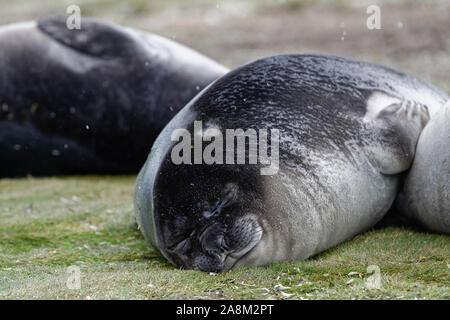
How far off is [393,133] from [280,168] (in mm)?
786

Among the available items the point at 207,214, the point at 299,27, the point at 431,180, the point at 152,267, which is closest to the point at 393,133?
the point at 431,180

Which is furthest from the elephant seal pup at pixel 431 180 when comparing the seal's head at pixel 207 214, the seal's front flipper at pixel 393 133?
the seal's head at pixel 207 214

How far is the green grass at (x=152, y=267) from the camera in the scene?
3.07 metres

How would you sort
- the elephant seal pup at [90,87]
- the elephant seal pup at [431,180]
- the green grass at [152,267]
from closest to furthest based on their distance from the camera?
the green grass at [152,267] → the elephant seal pup at [431,180] → the elephant seal pup at [90,87]

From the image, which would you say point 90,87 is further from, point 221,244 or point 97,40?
point 221,244

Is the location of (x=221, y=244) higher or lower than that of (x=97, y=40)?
lower

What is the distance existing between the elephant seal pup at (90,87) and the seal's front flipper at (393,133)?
2036 millimetres

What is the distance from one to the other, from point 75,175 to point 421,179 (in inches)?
128

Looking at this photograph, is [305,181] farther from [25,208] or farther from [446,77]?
[446,77]

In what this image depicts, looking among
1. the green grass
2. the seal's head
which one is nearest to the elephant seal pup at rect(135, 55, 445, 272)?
the seal's head

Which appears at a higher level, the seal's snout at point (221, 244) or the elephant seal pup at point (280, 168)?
the elephant seal pup at point (280, 168)

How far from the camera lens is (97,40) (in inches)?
229

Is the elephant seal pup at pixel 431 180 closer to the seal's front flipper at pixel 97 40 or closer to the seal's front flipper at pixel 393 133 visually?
the seal's front flipper at pixel 393 133
